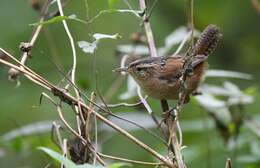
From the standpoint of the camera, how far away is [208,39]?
344 centimetres

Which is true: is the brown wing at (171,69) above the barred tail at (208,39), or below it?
below

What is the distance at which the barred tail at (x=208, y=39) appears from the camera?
11.2 ft

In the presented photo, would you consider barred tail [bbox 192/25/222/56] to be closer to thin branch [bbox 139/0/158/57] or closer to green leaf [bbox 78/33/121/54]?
thin branch [bbox 139/0/158/57]

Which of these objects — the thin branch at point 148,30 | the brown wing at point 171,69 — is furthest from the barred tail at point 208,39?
the thin branch at point 148,30

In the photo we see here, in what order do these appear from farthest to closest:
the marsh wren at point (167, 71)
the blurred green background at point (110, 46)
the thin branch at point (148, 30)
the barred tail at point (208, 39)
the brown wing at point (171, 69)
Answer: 1. the blurred green background at point (110, 46)
2. the brown wing at point (171, 69)
3. the marsh wren at point (167, 71)
4. the barred tail at point (208, 39)
5. the thin branch at point (148, 30)

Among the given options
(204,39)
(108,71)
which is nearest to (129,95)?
(204,39)

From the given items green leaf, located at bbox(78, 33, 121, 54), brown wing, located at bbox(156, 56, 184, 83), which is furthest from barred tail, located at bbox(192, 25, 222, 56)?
green leaf, located at bbox(78, 33, 121, 54)

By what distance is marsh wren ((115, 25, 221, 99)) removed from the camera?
11.6 feet

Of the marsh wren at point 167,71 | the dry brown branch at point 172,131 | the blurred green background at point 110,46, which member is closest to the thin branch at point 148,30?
the dry brown branch at point 172,131

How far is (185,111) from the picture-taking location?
19.3 feet

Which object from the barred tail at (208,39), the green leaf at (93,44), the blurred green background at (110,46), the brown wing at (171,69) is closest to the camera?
the green leaf at (93,44)

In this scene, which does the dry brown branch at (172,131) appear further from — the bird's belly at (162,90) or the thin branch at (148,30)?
the bird's belly at (162,90)

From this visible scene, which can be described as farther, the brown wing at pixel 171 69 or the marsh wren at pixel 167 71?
the brown wing at pixel 171 69

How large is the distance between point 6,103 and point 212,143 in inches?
79.5
